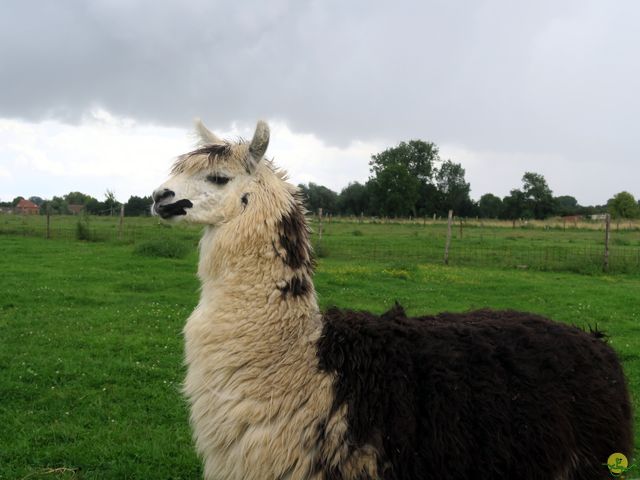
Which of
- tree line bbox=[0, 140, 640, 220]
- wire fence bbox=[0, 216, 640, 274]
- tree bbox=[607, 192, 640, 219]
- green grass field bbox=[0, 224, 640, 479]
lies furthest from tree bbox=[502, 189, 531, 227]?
green grass field bbox=[0, 224, 640, 479]

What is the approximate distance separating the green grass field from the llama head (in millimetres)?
2500

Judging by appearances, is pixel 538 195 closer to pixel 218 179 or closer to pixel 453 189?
pixel 453 189

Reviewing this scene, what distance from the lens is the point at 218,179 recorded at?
336 cm

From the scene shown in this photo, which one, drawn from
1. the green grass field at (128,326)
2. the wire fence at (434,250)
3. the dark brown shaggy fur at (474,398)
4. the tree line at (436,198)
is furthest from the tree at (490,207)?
the dark brown shaggy fur at (474,398)

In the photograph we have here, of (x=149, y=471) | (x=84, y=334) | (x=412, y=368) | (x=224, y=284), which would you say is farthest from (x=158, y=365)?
(x=412, y=368)

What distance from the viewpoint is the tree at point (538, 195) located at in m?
69.9

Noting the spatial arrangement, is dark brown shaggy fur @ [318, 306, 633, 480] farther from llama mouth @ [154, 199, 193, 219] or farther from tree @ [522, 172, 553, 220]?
tree @ [522, 172, 553, 220]

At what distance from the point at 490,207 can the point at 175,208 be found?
244 ft

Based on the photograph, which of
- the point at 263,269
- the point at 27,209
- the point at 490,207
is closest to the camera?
the point at 263,269

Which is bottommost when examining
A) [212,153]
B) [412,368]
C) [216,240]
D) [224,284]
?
[412,368]

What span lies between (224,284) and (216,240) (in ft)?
0.87

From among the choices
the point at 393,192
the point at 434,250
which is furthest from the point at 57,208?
the point at 434,250

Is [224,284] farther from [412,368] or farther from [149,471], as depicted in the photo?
[149,471]

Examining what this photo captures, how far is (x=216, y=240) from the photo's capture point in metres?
3.29
